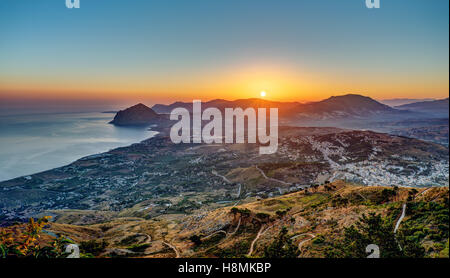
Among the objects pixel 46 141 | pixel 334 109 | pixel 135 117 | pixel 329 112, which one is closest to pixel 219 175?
pixel 46 141

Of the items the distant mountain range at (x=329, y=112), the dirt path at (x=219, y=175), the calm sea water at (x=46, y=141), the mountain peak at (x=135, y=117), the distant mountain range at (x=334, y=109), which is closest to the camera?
the dirt path at (x=219, y=175)

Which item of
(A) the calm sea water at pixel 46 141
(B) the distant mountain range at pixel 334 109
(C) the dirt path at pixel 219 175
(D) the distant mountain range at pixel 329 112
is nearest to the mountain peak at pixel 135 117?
(D) the distant mountain range at pixel 329 112

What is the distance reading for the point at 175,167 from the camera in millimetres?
47938

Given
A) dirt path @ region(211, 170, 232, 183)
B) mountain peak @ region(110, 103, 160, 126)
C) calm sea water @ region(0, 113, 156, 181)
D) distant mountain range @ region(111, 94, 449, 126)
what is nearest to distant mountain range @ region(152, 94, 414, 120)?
distant mountain range @ region(111, 94, 449, 126)

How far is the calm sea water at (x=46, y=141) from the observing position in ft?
129

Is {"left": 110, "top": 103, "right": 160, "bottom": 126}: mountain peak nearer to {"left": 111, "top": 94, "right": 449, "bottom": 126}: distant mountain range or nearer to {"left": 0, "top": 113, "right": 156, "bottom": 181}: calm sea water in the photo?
{"left": 111, "top": 94, "right": 449, "bottom": 126}: distant mountain range

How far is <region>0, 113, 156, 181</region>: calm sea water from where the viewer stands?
3938cm

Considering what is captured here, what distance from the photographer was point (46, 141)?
59156 millimetres

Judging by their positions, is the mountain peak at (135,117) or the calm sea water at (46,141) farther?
the mountain peak at (135,117)

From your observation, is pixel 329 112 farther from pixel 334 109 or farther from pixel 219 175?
pixel 219 175

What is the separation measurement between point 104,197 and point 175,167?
57.8 feet

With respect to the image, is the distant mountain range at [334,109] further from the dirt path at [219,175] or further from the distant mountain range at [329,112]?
the dirt path at [219,175]
